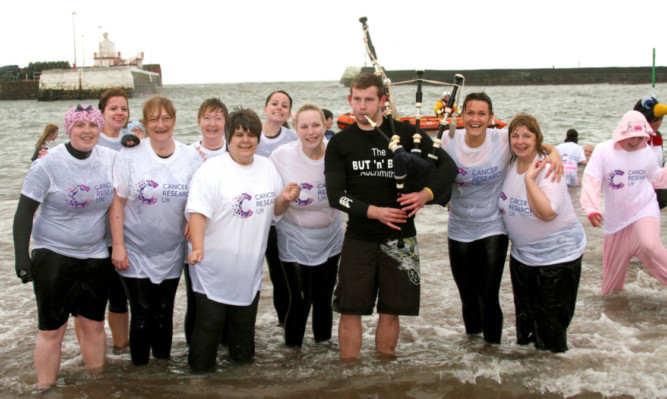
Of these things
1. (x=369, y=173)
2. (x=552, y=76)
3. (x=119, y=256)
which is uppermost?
(x=552, y=76)

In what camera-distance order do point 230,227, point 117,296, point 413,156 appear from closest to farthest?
1. point 413,156
2. point 230,227
3. point 117,296

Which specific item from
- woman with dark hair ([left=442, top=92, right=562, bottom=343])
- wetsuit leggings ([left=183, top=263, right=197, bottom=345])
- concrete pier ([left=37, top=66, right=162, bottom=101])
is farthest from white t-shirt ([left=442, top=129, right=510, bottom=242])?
concrete pier ([left=37, top=66, right=162, bottom=101])

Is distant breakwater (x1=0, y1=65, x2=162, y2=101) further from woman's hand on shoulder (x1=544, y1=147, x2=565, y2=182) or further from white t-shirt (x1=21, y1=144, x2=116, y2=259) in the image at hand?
woman's hand on shoulder (x1=544, y1=147, x2=565, y2=182)

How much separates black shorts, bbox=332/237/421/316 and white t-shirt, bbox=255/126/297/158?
1.62 metres

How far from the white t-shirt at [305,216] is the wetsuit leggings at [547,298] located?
1.49 meters

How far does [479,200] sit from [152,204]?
8.11 ft

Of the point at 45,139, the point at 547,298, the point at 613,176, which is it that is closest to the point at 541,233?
the point at 547,298

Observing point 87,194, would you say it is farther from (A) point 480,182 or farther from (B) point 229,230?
(A) point 480,182

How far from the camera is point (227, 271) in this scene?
419 centimetres

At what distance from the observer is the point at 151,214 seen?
426 centimetres

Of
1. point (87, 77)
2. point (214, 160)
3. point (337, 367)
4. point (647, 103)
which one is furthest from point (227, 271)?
point (87, 77)

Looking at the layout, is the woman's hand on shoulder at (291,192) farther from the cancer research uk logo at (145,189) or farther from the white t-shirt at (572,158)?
the white t-shirt at (572,158)

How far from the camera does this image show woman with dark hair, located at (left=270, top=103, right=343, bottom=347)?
461 cm

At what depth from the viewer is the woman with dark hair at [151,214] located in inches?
166
